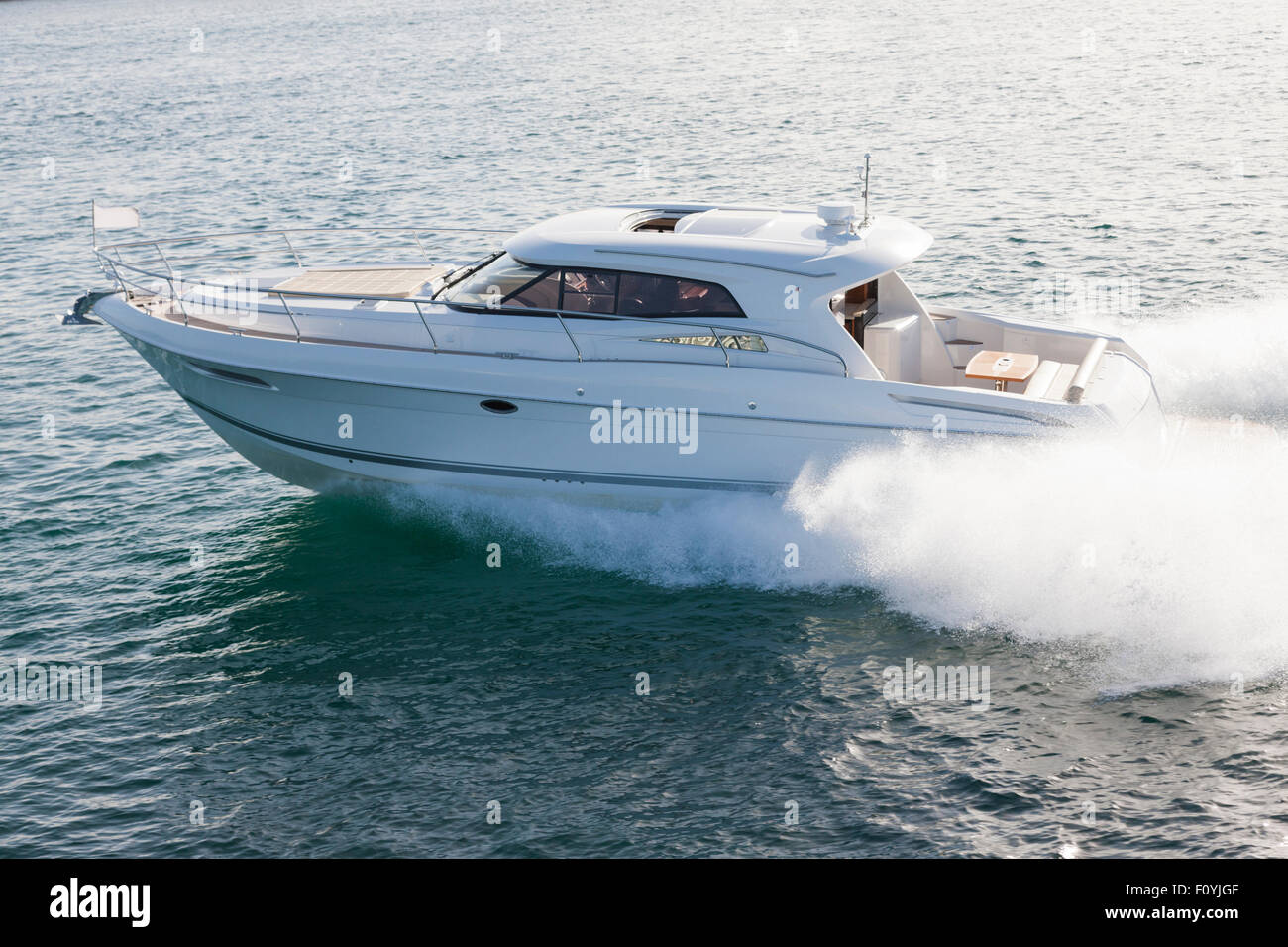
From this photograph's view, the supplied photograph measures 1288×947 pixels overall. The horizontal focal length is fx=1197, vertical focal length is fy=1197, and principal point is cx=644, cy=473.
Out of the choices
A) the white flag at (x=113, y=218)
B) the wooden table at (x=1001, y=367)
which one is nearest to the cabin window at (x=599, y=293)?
the wooden table at (x=1001, y=367)

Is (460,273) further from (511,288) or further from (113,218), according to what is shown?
(113,218)

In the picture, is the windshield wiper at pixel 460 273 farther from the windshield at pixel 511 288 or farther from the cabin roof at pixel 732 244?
the cabin roof at pixel 732 244

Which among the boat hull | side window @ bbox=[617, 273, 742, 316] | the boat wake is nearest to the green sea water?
the boat wake

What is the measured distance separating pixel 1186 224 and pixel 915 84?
15.6m

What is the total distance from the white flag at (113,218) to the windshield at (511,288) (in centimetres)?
326

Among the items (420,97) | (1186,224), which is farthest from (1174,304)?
(420,97)

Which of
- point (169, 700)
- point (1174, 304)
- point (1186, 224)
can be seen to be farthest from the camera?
point (1186, 224)

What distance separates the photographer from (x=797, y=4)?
5497cm

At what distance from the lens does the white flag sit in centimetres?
1130

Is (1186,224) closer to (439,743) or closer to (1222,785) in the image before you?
(1222,785)

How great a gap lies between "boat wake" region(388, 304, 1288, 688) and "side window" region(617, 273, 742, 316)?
1.67m

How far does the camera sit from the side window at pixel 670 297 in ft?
34.3

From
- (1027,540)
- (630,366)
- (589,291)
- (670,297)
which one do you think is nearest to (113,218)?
(589,291)
